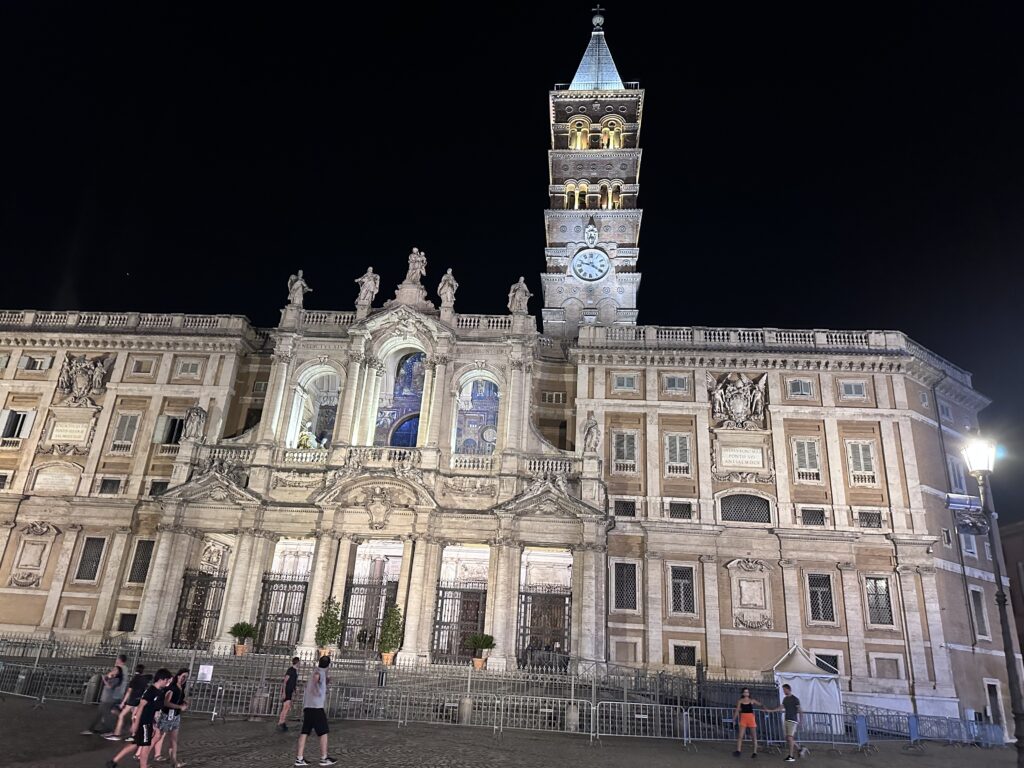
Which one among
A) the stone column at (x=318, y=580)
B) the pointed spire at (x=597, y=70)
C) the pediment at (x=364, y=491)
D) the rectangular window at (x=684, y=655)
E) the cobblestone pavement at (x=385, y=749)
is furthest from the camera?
the pointed spire at (x=597, y=70)

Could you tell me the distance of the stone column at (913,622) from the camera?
3316 cm

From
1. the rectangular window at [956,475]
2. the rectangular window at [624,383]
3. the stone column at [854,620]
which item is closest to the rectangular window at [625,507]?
the rectangular window at [624,383]

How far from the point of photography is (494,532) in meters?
35.2

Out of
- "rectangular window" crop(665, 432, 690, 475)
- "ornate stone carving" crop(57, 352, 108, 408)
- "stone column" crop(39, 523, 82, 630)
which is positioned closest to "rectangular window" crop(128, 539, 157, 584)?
"stone column" crop(39, 523, 82, 630)

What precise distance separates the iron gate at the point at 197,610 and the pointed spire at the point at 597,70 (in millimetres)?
49644

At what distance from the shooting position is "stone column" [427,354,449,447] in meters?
37.4

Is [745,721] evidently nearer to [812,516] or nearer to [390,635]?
[390,635]

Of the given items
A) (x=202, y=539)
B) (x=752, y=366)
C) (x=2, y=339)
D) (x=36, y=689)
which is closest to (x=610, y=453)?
(x=752, y=366)

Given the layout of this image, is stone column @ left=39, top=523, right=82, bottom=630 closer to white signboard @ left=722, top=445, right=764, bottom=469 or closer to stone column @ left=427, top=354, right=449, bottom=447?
stone column @ left=427, top=354, right=449, bottom=447

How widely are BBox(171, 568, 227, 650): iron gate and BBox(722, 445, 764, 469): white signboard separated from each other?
2722 cm

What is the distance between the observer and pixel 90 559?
1491 inches

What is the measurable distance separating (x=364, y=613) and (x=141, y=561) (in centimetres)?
1249

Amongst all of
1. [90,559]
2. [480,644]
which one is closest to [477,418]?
[480,644]

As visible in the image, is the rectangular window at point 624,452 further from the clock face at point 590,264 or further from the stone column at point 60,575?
the stone column at point 60,575
